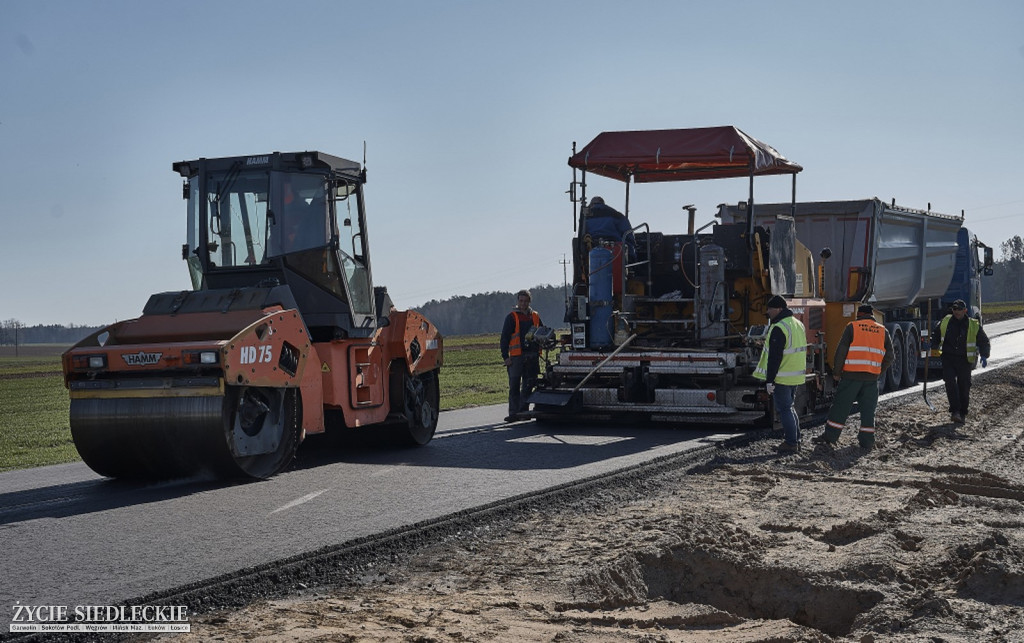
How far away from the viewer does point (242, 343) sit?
8117 millimetres

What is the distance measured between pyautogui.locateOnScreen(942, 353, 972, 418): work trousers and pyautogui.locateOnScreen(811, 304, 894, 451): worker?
93.7 inches

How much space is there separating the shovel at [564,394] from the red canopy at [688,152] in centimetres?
228

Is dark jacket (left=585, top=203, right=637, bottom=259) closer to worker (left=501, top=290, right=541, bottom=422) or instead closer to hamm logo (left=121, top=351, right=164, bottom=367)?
worker (left=501, top=290, right=541, bottom=422)

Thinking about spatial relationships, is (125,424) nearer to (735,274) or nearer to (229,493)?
(229,493)

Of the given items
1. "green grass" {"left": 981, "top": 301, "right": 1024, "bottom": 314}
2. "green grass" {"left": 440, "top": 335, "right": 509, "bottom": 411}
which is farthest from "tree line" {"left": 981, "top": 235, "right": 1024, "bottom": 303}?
"green grass" {"left": 440, "top": 335, "right": 509, "bottom": 411}

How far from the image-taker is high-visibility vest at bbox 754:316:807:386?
417 inches

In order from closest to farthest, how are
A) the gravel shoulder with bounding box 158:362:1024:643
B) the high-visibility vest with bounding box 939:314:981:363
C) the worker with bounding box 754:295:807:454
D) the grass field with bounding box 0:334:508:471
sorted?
the gravel shoulder with bounding box 158:362:1024:643 < the worker with bounding box 754:295:807:454 < the grass field with bounding box 0:334:508:471 < the high-visibility vest with bounding box 939:314:981:363

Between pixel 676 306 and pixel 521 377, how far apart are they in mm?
2291

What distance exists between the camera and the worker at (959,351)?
1299cm

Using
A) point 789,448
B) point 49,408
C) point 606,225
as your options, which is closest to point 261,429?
point 789,448

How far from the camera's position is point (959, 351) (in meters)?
13.4

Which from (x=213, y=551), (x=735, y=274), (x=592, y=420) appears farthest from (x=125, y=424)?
(x=735, y=274)

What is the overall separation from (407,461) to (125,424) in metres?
2.68

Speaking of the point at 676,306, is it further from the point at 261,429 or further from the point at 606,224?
the point at 261,429
